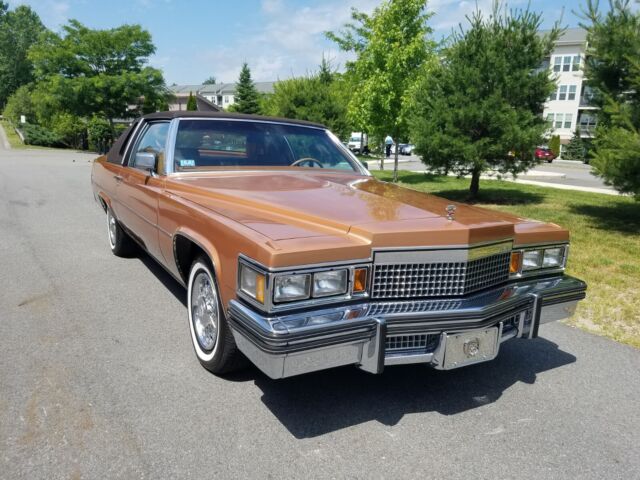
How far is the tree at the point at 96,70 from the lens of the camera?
3016 centimetres

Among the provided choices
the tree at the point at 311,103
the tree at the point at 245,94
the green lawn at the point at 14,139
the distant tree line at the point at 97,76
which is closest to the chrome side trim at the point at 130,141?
the tree at the point at 311,103

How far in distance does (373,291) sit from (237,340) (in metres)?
0.75

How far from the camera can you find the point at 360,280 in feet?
8.41

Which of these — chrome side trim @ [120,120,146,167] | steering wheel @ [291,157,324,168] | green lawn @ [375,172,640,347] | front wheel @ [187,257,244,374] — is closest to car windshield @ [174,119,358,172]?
steering wheel @ [291,157,324,168]

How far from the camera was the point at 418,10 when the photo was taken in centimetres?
1512

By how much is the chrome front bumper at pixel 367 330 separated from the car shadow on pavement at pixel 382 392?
445 millimetres

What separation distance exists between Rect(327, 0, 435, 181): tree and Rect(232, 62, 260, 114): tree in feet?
108

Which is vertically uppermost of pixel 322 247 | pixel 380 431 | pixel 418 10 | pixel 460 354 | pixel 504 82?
pixel 418 10

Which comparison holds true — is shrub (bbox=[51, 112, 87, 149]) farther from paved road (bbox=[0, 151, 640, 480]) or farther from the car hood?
the car hood

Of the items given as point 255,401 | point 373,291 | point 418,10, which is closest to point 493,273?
point 373,291

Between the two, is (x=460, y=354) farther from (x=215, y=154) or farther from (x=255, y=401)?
(x=215, y=154)

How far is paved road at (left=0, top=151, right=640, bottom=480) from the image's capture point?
2.40 meters

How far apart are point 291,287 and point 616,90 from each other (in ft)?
31.4

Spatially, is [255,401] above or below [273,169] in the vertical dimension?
below
